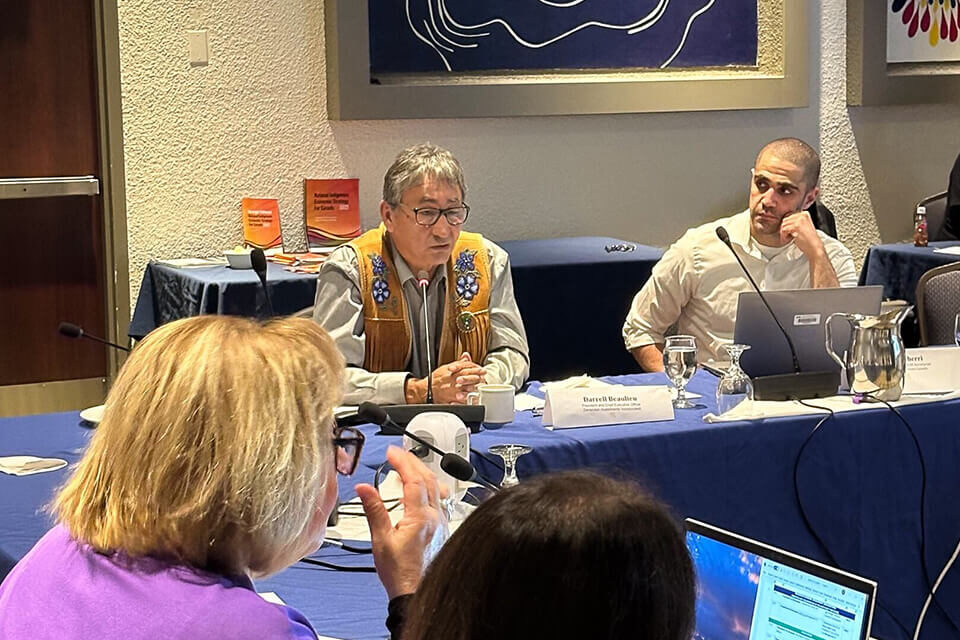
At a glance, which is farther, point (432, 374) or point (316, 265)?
point (316, 265)

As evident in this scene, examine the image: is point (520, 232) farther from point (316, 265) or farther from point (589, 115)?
point (316, 265)

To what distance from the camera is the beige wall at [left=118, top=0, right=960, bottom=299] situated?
504 cm

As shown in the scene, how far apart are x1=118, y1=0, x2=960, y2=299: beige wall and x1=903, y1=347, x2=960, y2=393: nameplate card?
2.71 m

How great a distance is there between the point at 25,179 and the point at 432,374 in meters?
2.33

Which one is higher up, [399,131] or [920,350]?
[399,131]

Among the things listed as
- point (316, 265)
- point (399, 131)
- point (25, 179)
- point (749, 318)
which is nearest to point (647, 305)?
point (749, 318)

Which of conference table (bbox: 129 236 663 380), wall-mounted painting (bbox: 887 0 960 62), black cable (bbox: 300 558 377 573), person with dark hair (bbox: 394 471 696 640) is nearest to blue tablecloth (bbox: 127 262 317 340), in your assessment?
conference table (bbox: 129 236 663 380)

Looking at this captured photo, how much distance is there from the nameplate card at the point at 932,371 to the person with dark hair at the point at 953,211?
3.05 metres

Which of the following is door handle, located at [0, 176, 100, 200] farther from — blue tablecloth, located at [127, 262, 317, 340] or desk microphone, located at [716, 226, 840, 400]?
desk microphone, located at [716, 226, 840, 400]

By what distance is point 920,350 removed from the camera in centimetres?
314

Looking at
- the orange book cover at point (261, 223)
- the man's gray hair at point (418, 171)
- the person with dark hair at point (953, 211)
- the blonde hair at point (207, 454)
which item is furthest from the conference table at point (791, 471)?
the person with dark hair at point (953, 211)

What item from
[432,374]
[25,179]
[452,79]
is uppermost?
[452,79]

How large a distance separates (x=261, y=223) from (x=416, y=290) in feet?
6.12

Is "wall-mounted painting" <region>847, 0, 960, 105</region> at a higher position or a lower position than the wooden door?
higher
